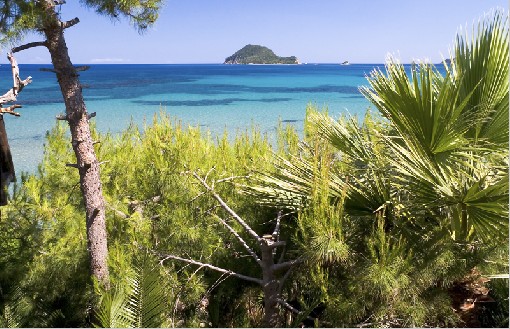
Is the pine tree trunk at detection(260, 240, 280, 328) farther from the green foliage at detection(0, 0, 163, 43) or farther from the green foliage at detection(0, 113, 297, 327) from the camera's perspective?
the green foliage at detection(0, 0, 163, 43)

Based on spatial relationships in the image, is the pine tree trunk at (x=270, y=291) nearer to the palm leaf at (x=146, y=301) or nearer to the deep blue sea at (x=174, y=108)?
the palm leaf at (x=146, y=301)

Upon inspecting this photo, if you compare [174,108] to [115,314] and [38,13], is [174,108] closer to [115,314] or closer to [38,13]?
[38,13]

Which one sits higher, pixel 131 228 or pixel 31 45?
pixel 31 45

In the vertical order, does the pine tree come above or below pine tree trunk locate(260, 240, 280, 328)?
above

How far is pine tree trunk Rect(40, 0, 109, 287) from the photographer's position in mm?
4480

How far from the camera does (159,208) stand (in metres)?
5.27

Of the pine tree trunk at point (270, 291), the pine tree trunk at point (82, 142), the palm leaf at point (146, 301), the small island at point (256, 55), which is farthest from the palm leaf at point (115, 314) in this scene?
the small island at point (256, 55)

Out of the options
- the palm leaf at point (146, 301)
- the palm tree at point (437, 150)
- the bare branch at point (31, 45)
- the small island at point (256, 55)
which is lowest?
the palm leaf at point (146, 301)

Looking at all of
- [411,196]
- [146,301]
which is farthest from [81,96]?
[411,196]

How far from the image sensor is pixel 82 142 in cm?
457

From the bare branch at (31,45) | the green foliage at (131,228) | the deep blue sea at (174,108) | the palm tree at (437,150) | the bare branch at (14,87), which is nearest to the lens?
the palm tree at (437,150)

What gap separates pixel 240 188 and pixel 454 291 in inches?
92.5

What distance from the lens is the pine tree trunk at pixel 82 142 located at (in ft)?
14.7

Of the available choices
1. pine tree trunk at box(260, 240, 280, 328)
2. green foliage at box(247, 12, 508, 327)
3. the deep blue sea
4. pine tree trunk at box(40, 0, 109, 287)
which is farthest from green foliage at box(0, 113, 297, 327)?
the deep blue sea
